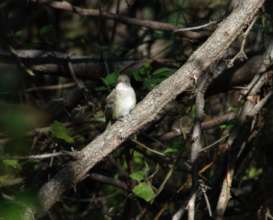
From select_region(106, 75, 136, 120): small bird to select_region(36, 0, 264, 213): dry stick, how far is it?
1.21 meters

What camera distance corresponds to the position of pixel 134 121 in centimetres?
326

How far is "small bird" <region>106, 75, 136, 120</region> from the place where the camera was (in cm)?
470

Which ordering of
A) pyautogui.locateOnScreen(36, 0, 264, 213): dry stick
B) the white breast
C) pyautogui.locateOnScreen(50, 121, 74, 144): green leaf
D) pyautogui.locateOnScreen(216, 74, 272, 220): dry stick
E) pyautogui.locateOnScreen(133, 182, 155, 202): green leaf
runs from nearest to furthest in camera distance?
pyautogui.locateOnScreen(36, 0, 264, 213): dry stick < pyautogui.locateOnScreen(50, 121, 74, 144): green leaf < pyautogui.locateOnScreen(133, 182, 155, 202): green leaf < pyautogui.locateOnScreen(216, 74, 272, 220): dry stick < the white breast

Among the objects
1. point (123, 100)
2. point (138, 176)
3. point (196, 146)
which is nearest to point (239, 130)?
point (138, 176)

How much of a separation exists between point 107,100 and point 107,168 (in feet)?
1.66

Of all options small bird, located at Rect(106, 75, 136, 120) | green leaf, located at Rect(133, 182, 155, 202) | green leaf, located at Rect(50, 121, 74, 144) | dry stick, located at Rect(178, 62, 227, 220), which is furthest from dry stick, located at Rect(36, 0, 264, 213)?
small bird, located at Rect(106, 75, 136, 120)

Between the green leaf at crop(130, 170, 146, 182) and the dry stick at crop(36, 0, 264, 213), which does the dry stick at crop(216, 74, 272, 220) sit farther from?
the dry stick at crop(36, 0, 264, 213)

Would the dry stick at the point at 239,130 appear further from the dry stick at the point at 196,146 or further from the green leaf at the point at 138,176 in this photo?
the dry stick at the point at 196,146

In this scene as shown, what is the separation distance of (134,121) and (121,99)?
1.55 meters

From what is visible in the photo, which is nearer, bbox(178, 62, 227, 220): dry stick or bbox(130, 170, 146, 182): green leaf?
bbox(178, 62, 227, 220): dry stick

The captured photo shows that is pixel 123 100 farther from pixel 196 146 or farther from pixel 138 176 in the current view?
pixel 196 146

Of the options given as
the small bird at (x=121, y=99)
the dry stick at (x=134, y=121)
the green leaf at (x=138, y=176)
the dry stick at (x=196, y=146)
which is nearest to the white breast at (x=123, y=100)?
the small bird at (x=121, y=99)

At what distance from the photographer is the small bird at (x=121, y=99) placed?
4.70 meters

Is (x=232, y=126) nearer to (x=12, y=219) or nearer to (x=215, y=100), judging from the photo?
(x=215, y=100)
